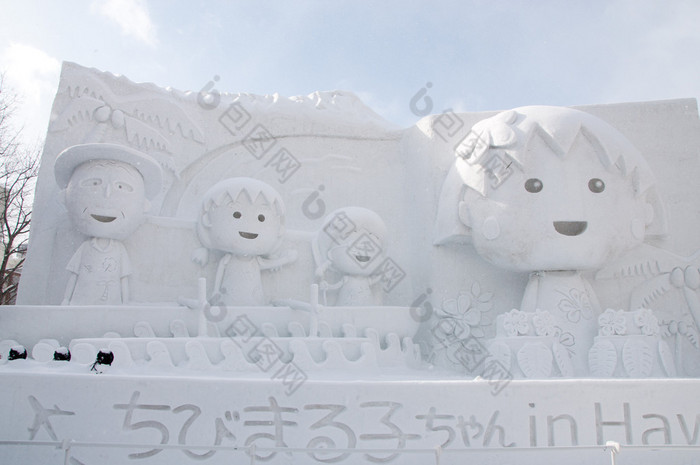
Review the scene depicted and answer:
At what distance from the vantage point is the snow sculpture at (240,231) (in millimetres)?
5527

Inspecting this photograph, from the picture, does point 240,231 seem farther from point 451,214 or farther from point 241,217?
point 451,214

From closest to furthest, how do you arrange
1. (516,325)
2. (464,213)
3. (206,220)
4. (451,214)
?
1. (516,325)
2. (464,213)
3. (451,214)
4. (206,220)

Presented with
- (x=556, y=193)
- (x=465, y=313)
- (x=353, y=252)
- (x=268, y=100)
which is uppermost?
(x=268, y=100)

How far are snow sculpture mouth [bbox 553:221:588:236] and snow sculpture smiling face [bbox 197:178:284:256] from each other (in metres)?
2.59

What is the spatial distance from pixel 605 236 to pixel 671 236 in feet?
4.41

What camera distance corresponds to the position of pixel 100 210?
17.9ft

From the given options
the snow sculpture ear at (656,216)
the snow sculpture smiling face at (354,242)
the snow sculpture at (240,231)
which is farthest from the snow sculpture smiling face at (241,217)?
the snow sculpture ear at (656,216)

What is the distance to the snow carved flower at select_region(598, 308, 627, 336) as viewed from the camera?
465cm

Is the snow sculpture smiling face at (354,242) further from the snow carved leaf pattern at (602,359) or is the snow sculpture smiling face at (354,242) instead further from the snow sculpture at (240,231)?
the snow carved leaf pattern at (602,359)

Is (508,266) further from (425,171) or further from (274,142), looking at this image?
(274,142)

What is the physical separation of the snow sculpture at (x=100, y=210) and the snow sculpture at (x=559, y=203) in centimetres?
323

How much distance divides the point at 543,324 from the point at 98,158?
4.25 m

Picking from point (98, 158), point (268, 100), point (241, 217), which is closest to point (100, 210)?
point (98, 158)

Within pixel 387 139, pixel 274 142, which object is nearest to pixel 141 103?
pixel 274 142
